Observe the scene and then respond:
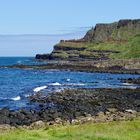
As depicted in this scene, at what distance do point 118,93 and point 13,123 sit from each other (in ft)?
106

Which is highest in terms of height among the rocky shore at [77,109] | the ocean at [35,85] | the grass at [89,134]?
the grass at [89,134]

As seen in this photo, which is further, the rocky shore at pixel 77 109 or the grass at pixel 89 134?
the rocky shore at pixel 77 109

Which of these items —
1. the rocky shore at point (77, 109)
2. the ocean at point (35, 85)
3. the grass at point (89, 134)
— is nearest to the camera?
the grass at point (89, 134)

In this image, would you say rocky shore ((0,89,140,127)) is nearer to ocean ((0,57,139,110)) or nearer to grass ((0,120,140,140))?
ocean ((0,57,139,110))

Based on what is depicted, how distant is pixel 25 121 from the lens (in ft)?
144

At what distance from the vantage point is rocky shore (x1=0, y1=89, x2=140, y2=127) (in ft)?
138

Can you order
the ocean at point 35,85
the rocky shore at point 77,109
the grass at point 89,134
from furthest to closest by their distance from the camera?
the ocean at point 35,85
the rocky shore at point 77,109
the grass at point 89,134

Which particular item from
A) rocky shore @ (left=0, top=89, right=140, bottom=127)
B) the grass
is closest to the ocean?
rocky shore @ (left=0, top=89, right=140, bottom=127)

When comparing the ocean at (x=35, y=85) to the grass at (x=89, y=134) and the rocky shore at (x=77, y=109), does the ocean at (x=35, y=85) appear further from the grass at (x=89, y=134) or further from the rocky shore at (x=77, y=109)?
the grass at (x=89, y=134)

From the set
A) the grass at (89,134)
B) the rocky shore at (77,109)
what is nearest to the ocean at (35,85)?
the rocky shore at (77,109)

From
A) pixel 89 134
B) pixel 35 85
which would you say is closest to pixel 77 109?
pixel 89 134

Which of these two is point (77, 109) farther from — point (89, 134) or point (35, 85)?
point (35, 85)

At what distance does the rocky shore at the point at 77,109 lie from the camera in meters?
41.9

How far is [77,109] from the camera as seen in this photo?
5225cm
